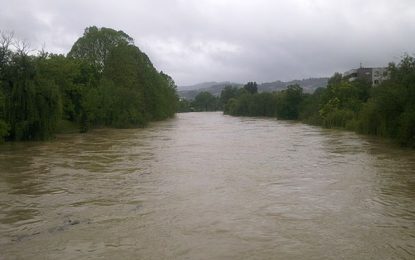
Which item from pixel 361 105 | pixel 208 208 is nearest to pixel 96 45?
pixel 361 105

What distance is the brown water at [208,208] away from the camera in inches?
367

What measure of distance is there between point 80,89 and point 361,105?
30.8 meters

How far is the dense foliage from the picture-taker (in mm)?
30906

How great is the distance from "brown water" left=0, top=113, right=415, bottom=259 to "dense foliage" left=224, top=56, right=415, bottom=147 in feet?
27.1

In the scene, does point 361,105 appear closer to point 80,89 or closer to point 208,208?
point 80,89

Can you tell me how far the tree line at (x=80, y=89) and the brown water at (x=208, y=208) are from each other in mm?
10453

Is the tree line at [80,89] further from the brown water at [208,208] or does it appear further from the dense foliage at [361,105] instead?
the dense foliage at [361,105]

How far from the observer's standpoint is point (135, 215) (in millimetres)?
11961

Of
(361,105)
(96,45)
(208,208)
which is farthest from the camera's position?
(96,45)

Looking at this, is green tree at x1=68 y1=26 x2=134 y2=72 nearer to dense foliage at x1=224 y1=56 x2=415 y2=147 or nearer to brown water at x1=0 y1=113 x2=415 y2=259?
dense foliage at x1=224 y1=56 x2=415 y2=147

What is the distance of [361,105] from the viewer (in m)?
51.8

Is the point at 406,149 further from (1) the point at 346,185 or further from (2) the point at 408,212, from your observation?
(2) the point at 408,212

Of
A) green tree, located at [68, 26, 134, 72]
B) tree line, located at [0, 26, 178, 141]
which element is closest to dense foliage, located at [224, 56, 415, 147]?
tree line, located at [0, 26, 178, 141]

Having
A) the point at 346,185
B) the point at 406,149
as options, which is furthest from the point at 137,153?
the point at 406,149
